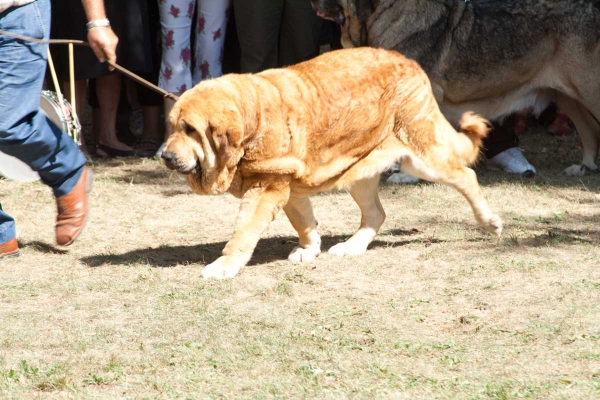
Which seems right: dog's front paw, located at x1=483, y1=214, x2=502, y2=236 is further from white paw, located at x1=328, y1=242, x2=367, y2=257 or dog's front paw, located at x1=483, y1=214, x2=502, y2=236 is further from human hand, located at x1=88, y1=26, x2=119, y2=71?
human hand, located at x1=88, y1=26, x2=119, y2=71

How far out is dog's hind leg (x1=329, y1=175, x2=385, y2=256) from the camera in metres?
5.35

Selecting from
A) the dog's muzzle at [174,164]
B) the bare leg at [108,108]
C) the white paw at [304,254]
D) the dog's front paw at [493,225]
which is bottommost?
→ the bare leg at [108,108]

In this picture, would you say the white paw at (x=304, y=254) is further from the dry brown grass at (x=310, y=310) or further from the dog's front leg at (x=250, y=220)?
the dog's front leg at (x=250, y=220)

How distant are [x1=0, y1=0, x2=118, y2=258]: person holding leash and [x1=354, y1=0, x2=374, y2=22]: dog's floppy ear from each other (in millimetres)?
2959

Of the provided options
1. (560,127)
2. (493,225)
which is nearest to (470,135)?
(493,225)

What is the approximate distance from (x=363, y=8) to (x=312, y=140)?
2717 millimetres

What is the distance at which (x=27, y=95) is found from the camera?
460 cm

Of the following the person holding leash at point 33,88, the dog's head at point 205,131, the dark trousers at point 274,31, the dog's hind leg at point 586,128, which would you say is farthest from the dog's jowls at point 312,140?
the dark trousers at point 274,31

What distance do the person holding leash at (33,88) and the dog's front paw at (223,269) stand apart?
3.14 ft

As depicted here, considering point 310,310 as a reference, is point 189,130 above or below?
above

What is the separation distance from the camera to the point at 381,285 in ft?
15.2

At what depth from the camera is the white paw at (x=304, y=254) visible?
5133 mm

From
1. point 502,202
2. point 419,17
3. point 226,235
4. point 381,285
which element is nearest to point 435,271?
point 381,285

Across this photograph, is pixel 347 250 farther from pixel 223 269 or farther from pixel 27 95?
pixel 27 95
